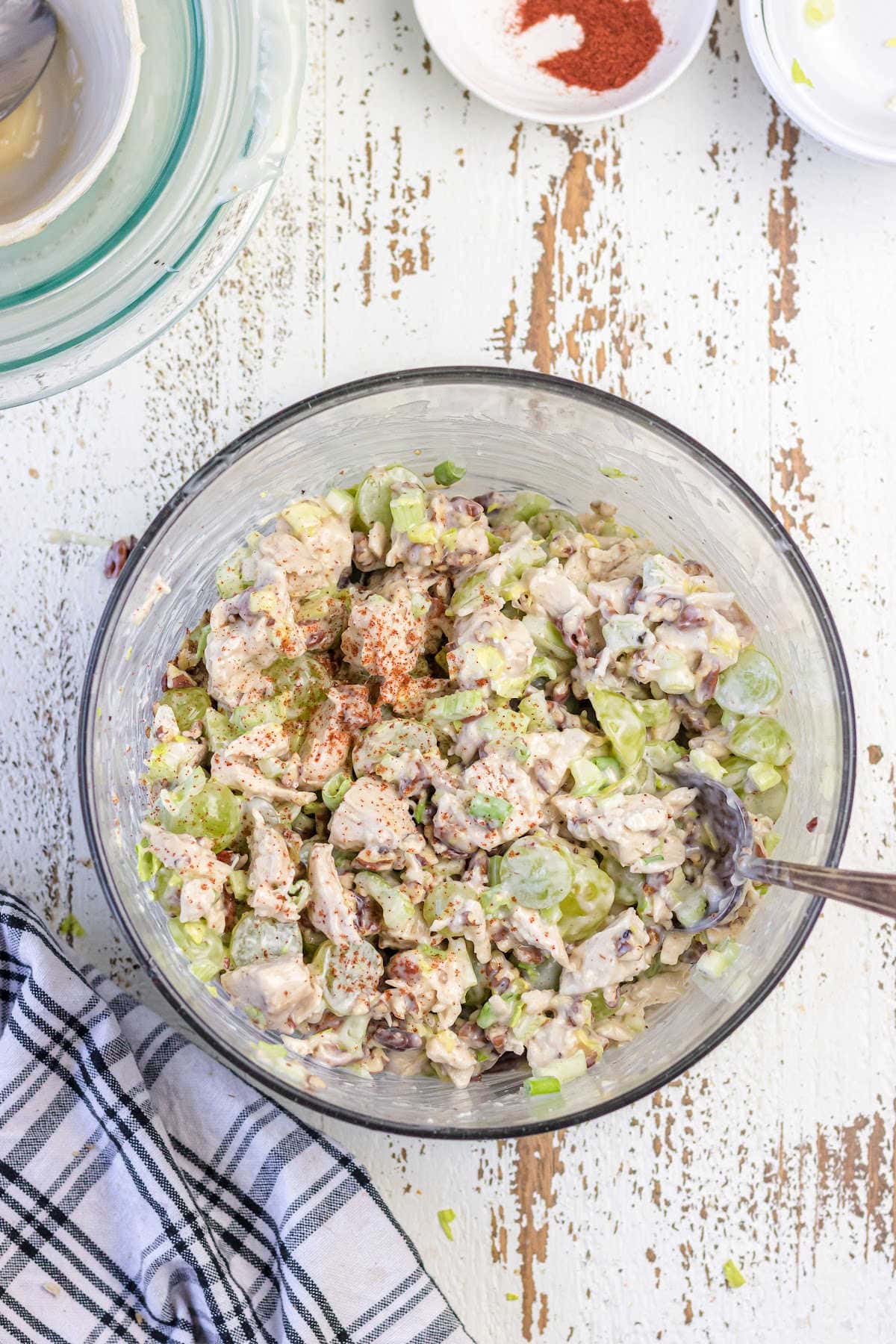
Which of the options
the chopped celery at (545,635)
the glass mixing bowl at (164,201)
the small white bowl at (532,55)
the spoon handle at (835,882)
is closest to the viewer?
the spoon handle at (835,882)

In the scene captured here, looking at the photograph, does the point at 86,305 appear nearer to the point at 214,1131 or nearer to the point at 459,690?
the point at 459,690

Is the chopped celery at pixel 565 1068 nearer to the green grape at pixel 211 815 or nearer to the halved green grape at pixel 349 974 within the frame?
the halved green grape at pixel 349 974

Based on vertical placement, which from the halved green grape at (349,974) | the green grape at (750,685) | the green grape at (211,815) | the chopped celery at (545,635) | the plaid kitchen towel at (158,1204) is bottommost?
the plaid kitchen towel at (158,1204)

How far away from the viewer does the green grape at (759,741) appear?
63.8 inches

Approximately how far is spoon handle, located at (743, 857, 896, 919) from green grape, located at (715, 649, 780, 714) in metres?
0.22

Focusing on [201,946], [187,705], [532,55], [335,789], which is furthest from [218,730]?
[532,55]

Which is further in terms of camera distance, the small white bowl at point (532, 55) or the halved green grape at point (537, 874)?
the small white bowl at point (532, 55)

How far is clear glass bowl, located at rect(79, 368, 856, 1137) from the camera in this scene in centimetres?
165

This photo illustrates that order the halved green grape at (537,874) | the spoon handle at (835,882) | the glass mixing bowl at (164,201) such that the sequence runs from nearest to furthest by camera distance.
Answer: the spoon handle at (835,882) → the halved green grape at (537,874) → the glass mixing bowl at (164,201)

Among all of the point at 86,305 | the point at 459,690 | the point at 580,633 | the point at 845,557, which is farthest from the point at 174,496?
the point at 845,557

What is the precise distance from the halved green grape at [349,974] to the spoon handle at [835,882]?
523mm

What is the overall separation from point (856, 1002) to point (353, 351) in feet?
4.57

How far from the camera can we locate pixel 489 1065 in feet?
5.49

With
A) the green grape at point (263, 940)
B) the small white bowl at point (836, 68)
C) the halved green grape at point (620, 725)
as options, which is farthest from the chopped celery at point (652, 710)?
the small white bowl at point (836, 68)
